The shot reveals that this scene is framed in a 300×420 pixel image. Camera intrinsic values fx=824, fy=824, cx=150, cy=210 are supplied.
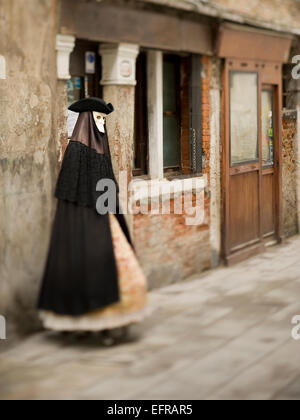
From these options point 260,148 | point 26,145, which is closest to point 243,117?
point 260,148

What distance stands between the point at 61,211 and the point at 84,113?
2.72 ft

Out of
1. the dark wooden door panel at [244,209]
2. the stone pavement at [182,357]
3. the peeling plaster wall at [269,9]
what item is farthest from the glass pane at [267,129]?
the stone pavement at [182,357]

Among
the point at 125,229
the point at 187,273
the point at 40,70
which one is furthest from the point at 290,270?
the point at 40,70

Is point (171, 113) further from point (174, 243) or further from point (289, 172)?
point (289, 172)

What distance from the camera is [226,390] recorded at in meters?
5.54

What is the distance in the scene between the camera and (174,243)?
9.44 meters

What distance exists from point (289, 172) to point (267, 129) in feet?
4.34

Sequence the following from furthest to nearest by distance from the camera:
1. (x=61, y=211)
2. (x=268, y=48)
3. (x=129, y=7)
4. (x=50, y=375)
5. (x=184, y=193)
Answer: (x=268, y=48) < (x=184, y=193) < (x=129, y=7) < (x=61, y=211) < (x=50, y=375)

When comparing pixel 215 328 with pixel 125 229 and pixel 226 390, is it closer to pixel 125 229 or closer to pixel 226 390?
pixel 125 229

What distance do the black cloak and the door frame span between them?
12.6ft

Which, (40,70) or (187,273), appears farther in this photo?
(187,273)

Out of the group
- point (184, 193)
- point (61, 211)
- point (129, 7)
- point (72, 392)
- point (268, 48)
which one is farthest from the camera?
point (268, 48)

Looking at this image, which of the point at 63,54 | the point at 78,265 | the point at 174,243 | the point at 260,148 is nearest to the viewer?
the point at 78,265

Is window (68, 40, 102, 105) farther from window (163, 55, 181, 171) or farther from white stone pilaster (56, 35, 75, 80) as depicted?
window (163, 55, 181, 171)
